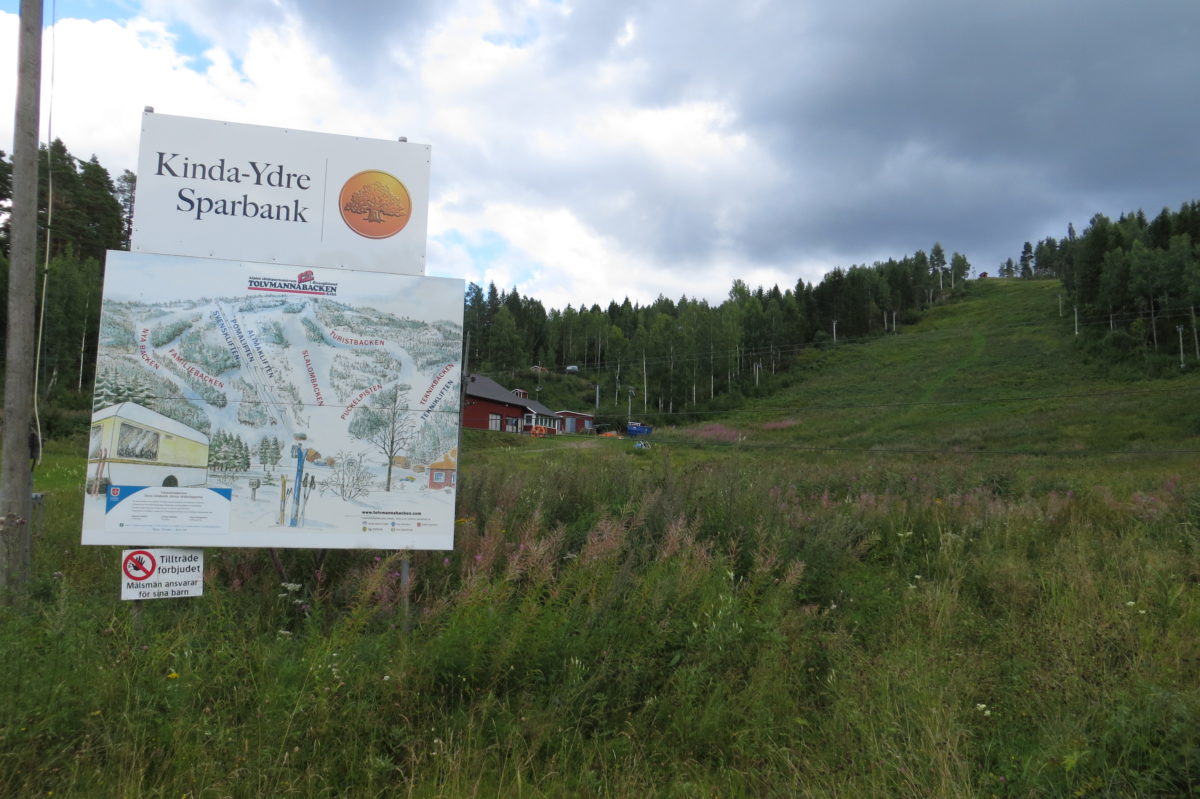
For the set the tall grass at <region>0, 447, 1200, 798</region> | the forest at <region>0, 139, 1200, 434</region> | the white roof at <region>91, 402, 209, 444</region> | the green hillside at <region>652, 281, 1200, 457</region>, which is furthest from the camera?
the forest at <region>0, 139, 1200, 434</region>

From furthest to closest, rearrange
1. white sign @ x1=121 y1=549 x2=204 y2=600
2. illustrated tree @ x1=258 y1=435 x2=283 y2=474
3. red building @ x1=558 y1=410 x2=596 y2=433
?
red building @ x1=558 y1=410 x2=596 y2=433, illustrated tree @ x1=258 y1=435 x2=283 y2=474, white sign @ x1=121 y1=549 x2=204 y2=600

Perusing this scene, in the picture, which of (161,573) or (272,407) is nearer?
(161,573)

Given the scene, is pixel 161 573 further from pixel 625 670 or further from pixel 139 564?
pixel 625 670

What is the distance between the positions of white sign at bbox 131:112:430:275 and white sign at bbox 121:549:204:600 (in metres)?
2.07

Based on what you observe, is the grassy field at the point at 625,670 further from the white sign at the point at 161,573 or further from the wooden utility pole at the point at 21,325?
the wooden utility pole at the point at 21,325

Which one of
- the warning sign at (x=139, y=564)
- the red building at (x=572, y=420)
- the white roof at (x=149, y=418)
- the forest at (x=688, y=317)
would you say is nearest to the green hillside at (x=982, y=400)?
the forest at (x=688, y=317)

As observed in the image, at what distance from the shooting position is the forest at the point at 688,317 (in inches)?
1505

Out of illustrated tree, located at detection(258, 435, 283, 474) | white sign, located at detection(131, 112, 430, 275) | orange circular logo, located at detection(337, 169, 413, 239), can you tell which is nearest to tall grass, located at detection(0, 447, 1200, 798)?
illustrated tree, located at detection(258, 435, 283, 474)

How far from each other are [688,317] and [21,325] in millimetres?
62299

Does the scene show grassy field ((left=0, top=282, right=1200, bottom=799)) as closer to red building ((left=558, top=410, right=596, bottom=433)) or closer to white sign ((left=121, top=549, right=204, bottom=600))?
white sign ((left=121, top=549, right=204, bottom=600))

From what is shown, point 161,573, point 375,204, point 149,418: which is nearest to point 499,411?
point 375,204

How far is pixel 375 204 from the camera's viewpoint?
477 cm

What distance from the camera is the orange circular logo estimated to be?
15.5 ft

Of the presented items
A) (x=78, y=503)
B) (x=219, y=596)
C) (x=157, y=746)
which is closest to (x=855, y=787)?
(x=157, y=746)
